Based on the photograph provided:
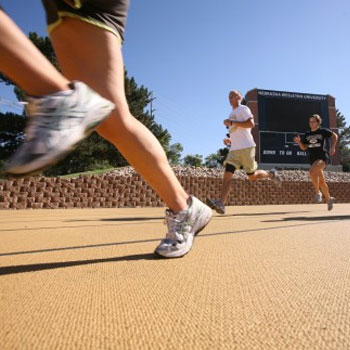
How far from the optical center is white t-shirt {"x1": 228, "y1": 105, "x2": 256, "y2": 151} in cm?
439

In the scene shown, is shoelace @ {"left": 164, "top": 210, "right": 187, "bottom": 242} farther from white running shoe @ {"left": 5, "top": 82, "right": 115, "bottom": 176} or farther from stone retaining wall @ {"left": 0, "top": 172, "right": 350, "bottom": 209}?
stone retaining wall @ {"left": 0, "top": 172, "right": 350, "bottom": 209}

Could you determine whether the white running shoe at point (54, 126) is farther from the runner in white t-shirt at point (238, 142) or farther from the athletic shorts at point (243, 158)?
the athletic shorts at point (243, 158)

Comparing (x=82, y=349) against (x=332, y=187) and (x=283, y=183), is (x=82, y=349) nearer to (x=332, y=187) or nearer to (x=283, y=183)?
(x=283, y=183)

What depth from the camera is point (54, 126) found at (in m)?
0.83

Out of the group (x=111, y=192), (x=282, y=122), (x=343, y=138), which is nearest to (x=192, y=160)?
(x=343, y=138)

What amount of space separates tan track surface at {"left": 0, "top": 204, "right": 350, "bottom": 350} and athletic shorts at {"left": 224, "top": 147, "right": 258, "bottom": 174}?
2.99 metres

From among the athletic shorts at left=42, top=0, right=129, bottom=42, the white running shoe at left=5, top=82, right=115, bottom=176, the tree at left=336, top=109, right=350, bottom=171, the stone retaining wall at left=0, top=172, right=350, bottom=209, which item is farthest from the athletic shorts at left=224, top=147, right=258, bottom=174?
the tree at left=336, top=109, right=350, bottom=171

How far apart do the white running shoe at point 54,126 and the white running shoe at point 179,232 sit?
587 millimetres

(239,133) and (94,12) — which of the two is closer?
(94,12)

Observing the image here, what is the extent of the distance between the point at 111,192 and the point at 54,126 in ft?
22.2

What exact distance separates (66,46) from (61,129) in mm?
568

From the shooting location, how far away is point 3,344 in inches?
22.6

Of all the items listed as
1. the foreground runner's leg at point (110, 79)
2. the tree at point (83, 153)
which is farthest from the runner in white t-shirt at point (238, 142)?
the tree at point (83, 153)

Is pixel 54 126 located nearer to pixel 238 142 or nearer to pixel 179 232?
pixel 179 232
